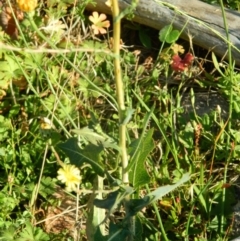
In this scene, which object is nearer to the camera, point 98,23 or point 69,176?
point 69,176

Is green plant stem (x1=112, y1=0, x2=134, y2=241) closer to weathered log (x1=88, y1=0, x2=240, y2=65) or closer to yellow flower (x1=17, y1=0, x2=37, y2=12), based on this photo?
yellow flower (x1=17, y1=0, x2=37, y2=12)

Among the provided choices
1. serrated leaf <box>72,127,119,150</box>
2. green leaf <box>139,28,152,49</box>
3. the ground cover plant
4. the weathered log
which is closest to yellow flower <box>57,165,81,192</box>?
the ground cover plant

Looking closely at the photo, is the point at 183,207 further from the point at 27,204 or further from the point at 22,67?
the point at 22,67

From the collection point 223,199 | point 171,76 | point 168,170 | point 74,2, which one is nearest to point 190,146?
point 168,170

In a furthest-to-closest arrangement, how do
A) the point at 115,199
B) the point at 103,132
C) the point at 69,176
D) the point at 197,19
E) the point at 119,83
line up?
1. the point at 197,19
2. the point at 103,132
3. the point at 69,176
4. the point at 115,199
5. the point at 119,83

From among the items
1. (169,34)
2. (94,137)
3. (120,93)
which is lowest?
(169,34)

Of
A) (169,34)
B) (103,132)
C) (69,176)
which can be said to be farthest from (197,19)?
(69,176)

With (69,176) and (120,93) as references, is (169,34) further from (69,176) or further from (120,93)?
(120,93)

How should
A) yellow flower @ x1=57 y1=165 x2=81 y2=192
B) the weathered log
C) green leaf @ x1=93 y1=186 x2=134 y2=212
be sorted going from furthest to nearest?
1. the weathered log
2. yellow flower @ x1=57 y1=165 x2=81 y2=192
3. green leaf @ x1=93 y1=186 x2=134 y2=212
